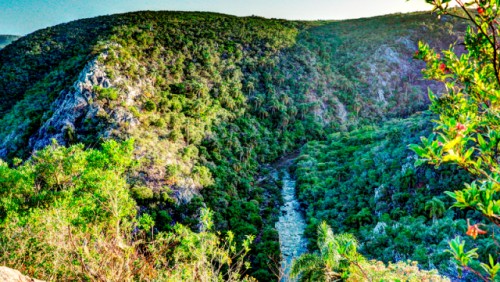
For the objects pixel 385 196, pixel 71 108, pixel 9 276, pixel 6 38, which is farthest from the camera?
pixel 6 38

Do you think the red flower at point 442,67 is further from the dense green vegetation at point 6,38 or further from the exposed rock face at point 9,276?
the dense green vegetation at point 6,38

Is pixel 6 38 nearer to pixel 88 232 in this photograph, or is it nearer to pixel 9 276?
pixel 88 232

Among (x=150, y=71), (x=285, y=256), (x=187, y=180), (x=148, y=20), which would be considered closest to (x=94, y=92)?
(x=150, y=71)

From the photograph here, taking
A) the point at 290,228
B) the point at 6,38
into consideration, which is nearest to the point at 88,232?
the point at 290,228

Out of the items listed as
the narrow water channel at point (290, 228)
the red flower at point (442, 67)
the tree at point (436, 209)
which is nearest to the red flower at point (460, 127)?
the red flower at point (442, 67)

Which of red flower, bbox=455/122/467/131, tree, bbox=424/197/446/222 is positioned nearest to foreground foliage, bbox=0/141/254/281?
red flower, bbox=455/122/467/131

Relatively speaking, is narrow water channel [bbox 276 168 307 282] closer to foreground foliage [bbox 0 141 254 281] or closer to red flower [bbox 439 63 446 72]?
foreground foliage [bbox 0 141 254 281]

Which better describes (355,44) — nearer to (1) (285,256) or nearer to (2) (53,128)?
(1) (285,256)
